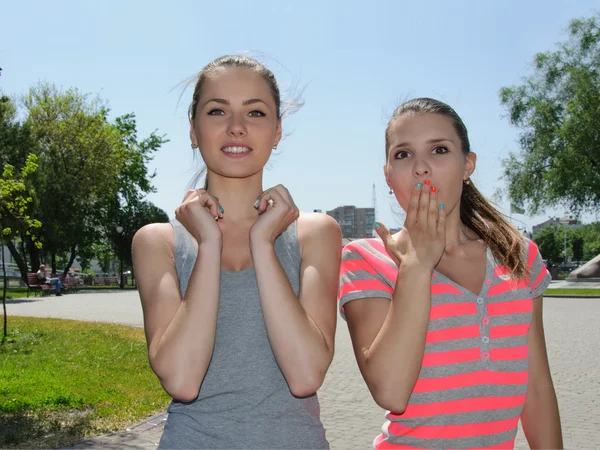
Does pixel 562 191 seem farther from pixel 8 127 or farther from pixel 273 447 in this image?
pixel 273 447

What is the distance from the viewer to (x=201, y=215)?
2291mm

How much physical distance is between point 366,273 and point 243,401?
1.79 feet

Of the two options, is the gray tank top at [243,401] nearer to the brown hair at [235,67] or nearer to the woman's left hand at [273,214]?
the woman's left hand at [273,214]

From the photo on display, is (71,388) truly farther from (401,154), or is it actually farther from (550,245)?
(550,245)

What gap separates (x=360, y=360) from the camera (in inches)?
83.4

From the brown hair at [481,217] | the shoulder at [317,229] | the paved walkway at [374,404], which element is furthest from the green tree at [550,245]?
the shoulder at [317,229]

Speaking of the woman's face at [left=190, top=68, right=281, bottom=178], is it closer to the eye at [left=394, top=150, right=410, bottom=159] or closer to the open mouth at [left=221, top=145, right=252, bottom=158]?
the open mouth at [left=221, top=145, right=252, bottom=158]

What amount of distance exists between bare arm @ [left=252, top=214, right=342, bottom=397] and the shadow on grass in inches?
195

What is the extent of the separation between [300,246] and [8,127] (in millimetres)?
32973

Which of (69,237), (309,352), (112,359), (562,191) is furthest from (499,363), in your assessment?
(69,237)

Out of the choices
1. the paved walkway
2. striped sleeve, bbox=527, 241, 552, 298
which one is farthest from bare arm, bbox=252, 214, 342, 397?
the paved walkway

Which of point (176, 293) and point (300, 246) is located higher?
point (300, 246)

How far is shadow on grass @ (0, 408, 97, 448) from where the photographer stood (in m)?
6.44

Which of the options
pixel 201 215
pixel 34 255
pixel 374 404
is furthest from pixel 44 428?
pixel 34 255
